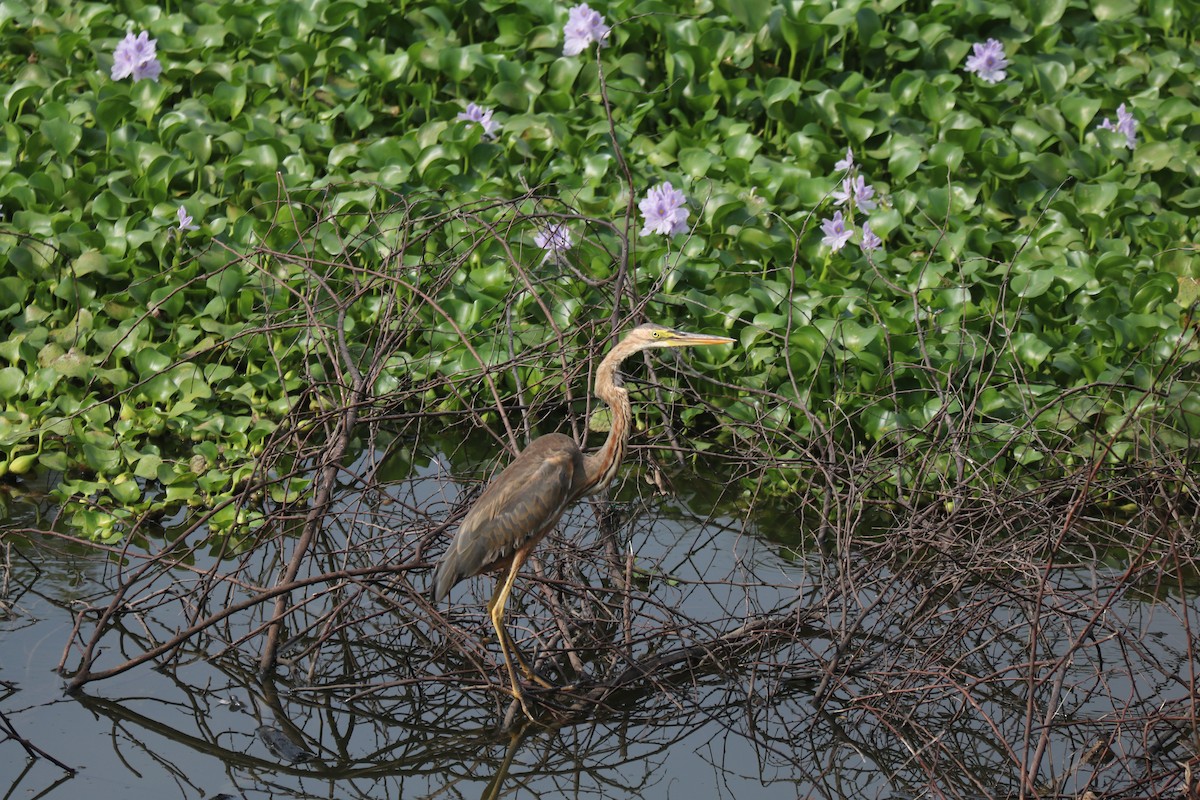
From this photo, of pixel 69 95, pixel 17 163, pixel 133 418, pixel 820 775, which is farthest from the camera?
pixel 69 95

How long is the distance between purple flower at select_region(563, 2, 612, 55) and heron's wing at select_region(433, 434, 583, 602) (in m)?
3.67

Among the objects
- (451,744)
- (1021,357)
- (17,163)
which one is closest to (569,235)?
(1021,357)

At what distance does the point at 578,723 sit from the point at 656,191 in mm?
2608

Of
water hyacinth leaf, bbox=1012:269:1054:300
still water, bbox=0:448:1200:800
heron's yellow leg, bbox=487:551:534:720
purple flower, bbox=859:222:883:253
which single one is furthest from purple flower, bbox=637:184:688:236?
heron's yellow leg, bbox=487:551:534:720

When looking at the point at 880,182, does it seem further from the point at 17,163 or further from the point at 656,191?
the point at 17,163

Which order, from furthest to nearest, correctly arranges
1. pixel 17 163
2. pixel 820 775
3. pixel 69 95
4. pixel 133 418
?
1. pixel 69 95
2. pixel 17 163
3. pixel 133 418
4. pixel 820 775

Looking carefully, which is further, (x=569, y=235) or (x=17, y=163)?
(x=17, y=163)

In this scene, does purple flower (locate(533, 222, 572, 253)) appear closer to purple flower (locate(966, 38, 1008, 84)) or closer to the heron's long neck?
the heron's long neck

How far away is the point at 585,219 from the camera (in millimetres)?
5297

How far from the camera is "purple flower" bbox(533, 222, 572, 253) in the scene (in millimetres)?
6000

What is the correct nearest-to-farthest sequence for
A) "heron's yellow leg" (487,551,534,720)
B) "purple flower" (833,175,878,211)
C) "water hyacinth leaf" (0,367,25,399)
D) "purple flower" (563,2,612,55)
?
"heron's yellow leg" (487,551,534,720), "water hyacinth leaf" (0,367,25,399), "purple flower" (833,175,878,211), "purple flower" (563,2,612,55)

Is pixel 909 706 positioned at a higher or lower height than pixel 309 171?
lower

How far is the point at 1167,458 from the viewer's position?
470cm

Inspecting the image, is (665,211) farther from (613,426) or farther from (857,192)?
(613,426)
